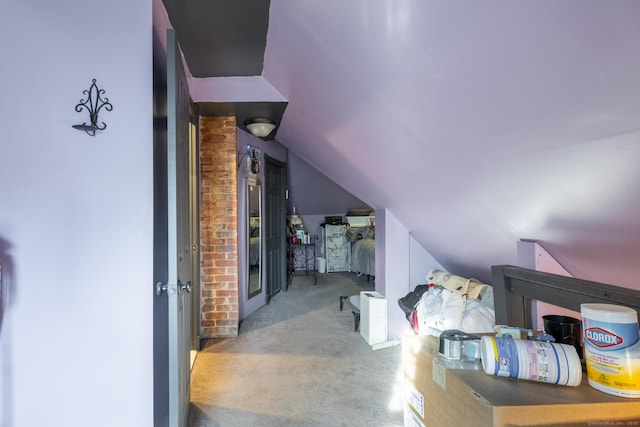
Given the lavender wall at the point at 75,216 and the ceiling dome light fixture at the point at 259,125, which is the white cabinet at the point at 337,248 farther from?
the lavender wall at the point at 75,216

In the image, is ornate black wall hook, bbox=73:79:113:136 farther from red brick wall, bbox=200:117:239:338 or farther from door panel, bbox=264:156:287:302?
door panel, bbox=264:156:287:302

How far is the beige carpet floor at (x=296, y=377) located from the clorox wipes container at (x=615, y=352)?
1.52 m

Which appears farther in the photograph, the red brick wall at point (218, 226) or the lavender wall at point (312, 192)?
the lavender wall at point (312, 192)

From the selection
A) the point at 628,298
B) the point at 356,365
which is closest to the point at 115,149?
the point at 628,298

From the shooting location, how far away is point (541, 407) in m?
0.76

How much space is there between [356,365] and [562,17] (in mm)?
2692

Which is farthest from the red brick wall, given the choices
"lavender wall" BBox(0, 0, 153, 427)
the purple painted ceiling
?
"lavender wall" BBox(0, 0, 153, 427)

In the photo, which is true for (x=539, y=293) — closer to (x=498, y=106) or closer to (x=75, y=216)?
(x=498, y=106)

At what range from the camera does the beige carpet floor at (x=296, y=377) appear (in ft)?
6.96

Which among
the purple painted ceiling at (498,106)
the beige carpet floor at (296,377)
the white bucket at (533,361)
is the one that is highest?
the purple painted ceiling at (498,106)

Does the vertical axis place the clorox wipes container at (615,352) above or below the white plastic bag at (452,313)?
above

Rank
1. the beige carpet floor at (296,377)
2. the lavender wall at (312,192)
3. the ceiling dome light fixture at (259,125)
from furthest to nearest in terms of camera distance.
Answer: the lavender wall at (312,192) → the ceiling dome light fixture at (259,125) → the beige carpet floor at (296,377)


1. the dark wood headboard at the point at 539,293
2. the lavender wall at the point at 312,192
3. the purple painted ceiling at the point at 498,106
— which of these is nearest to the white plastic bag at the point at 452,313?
the purple painted ceiling at the point at 498,106

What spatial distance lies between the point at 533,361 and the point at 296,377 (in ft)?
6.88
